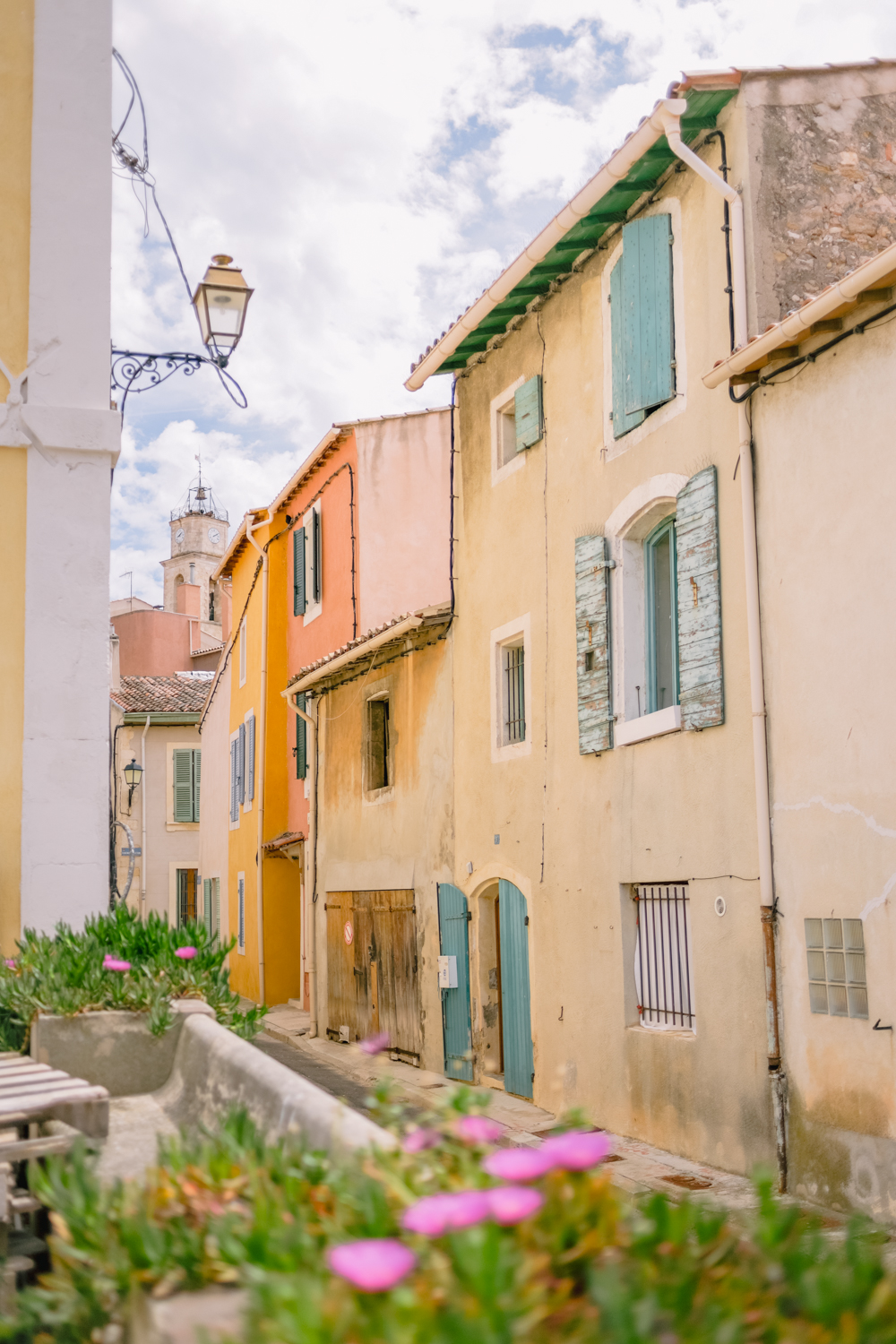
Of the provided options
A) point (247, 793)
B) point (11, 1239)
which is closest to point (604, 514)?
point (11, 1239)

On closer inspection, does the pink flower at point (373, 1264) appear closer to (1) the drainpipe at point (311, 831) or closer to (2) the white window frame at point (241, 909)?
(1) the drainpipe at point (311, 831)

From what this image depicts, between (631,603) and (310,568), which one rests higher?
(310,568)

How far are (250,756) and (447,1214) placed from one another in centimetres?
2168

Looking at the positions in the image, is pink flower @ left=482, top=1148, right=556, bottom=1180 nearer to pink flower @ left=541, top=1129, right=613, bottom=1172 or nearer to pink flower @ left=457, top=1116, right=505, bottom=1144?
pink flower @ left=541, top=1129, right=613, bottom=1172

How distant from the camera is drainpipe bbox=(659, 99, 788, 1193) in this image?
317 inches

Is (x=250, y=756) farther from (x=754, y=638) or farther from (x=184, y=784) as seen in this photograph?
(x=754, y=638)

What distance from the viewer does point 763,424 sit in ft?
27.9

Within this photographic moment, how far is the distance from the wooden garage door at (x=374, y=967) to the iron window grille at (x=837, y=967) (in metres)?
7.10

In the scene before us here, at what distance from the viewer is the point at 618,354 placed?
1045 centimetres

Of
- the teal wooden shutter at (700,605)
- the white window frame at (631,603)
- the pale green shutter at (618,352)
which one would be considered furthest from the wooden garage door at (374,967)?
the pale green shutter at (618,352)

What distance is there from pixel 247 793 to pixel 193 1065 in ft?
62.5

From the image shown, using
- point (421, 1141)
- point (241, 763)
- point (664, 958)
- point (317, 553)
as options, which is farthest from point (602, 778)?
point (241, 763)

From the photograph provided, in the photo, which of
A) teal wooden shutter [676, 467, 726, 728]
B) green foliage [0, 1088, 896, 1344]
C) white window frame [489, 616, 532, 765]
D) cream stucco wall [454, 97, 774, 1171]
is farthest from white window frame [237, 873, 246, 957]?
green foliage [0, 1088, 896, 1344]

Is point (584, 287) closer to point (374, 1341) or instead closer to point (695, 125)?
point (695, 125)
